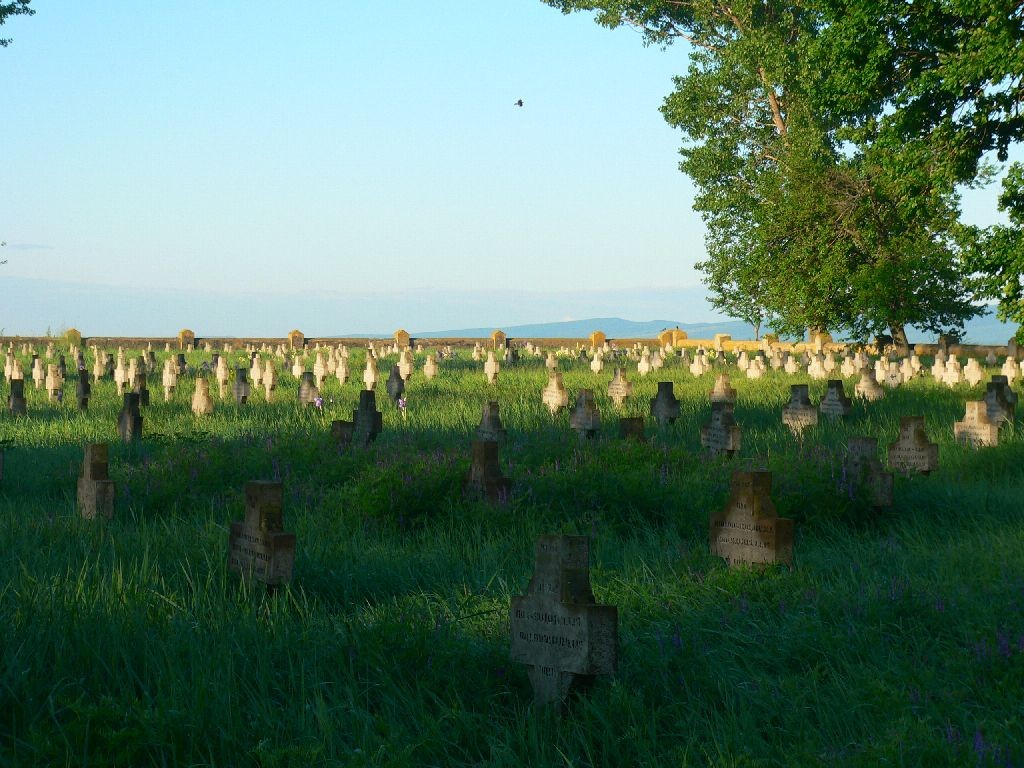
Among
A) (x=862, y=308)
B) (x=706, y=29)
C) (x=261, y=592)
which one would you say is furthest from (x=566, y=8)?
(x=261, y=592)

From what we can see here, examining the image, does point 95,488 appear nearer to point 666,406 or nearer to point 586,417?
point 586,417

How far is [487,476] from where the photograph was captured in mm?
9562

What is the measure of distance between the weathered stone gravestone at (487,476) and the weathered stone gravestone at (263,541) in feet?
8.87

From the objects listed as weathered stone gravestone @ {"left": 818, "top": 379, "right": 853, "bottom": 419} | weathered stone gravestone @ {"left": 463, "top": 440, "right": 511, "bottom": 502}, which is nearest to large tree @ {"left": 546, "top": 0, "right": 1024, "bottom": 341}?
weathered stone gravestone @ {"left": 818, "top": 379, "right": 853, "bottom": 419}

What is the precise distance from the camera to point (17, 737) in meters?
4.69

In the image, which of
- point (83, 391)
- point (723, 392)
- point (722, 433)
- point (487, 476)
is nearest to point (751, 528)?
point (487, 476)

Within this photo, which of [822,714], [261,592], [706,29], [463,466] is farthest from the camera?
[706,29]

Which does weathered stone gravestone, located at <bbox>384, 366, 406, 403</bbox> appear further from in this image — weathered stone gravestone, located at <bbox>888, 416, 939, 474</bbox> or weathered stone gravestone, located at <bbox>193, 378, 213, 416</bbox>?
weathered stone gravestone, located at <bbox>888, 416, 939, 474</bbox>

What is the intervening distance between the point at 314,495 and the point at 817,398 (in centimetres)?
1227

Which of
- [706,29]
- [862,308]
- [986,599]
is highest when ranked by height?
[706,29]

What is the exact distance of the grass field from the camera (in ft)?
15.2

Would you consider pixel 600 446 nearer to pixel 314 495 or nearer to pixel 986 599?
pixel 314 495

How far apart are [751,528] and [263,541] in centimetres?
315

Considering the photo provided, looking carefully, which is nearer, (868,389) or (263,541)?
(263,541)
